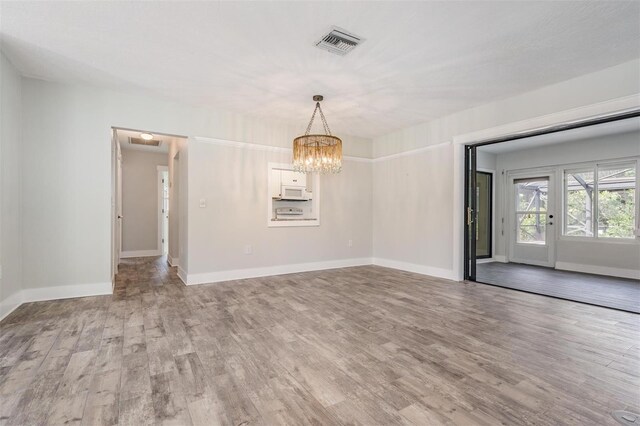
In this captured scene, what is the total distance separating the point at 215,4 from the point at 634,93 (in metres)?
4.03

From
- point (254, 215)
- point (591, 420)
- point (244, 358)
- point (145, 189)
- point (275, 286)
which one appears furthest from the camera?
point (145, 189)

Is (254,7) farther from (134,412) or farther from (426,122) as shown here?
(426,122)

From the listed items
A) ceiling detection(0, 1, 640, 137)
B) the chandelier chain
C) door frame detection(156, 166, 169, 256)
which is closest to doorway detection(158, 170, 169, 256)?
door frame detection(156, 166, 169, 256)

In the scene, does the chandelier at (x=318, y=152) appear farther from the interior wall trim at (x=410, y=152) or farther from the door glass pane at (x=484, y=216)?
the door glass pane at (x=484, y=216)

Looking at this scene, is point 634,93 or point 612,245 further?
point 612,245

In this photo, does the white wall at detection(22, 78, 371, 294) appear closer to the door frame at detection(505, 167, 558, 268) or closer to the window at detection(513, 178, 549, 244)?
the door frame at detection(505, 167, 558, 268)

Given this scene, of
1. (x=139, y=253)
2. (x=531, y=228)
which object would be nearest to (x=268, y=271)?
(x=139, y=253)

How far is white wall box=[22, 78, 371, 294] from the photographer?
352 centimetres

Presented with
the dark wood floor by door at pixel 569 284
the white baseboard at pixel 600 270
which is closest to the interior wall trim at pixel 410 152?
the dark wood floor by door at pixel 569 284

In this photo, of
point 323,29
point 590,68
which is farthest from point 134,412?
point 590,68

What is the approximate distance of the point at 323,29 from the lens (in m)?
2.57

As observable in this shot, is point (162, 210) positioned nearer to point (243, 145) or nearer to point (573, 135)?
point (243, 145)

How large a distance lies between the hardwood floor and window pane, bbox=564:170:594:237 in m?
3.37

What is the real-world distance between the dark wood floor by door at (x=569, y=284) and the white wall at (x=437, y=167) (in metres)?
0.96
